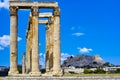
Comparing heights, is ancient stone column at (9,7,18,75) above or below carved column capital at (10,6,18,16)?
below

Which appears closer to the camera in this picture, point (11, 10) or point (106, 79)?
point (106, 79)

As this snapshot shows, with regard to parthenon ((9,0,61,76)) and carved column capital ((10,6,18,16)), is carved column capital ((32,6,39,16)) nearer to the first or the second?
parthenon ((9,0,61,76))

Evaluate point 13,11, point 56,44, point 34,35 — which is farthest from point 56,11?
point 13,11

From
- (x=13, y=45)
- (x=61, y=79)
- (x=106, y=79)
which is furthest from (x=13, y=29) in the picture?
(x=106, y=79)

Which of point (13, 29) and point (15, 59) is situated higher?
point (13, 29)

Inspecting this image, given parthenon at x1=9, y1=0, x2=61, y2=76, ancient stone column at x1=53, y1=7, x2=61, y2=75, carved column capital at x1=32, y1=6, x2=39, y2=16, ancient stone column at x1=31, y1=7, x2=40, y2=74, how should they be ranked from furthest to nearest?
carved column capital at x1=32, y1=6, x2=39, y2=16
ancient stone column at x1=53, y1=7, x2=61, y2=75
ancient stone column at x1=31, y1=7, x2=40, y2=74
parthenon at x1=9, y1=0, x2=61, y2=76

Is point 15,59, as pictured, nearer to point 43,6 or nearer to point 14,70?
point 14,70

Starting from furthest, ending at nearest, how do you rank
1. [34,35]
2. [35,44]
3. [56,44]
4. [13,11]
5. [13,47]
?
[56,44] < [13,11] < [34,35] < [35,44] < [13,47]

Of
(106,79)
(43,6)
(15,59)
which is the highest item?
(43,6)

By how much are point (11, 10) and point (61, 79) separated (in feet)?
60.8

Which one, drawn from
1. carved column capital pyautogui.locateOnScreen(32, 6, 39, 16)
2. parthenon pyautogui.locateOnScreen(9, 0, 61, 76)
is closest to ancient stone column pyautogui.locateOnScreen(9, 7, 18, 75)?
parthenon pyautogui.locateOnScreen(9, 0, 61, 76)

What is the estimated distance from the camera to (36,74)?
208ft

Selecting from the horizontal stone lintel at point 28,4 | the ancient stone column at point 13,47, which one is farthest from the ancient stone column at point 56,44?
the ancient stone column at point 13,47

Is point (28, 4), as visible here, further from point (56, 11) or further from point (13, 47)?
point (13, 47)
